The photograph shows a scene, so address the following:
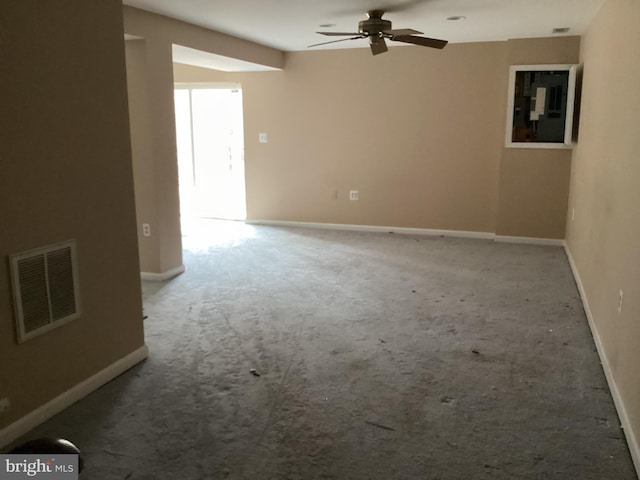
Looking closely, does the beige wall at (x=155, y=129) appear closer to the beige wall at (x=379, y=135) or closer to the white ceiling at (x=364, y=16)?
the white ceiling at (x=364, y=16)

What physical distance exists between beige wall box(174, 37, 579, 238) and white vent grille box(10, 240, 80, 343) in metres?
4.83

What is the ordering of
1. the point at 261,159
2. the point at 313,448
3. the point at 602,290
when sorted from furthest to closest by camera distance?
the point at 261,159, the point at 602,290, the point at 313,448

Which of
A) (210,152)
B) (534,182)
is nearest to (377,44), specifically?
(534,182)

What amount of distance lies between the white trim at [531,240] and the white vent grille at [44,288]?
5046 millimetres

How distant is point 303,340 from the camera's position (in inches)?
142

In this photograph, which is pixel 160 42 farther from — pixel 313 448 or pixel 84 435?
pixel 313 448

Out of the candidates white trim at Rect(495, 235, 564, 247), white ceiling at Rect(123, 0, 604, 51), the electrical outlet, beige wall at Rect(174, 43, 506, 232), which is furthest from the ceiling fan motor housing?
white trim at Rect(495, 235, 564, 247)

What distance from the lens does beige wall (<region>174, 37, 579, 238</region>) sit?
6.29m

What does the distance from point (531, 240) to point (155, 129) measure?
432 centimetres

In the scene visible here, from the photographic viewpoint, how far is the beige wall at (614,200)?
2.58 metres

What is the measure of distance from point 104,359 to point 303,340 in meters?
1.23

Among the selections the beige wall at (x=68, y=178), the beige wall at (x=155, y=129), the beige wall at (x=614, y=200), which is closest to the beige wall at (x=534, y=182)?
the beige wall at (x=614, y=200)

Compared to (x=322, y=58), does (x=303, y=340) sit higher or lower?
lower

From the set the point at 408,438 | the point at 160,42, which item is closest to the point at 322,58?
the point at 160,42
